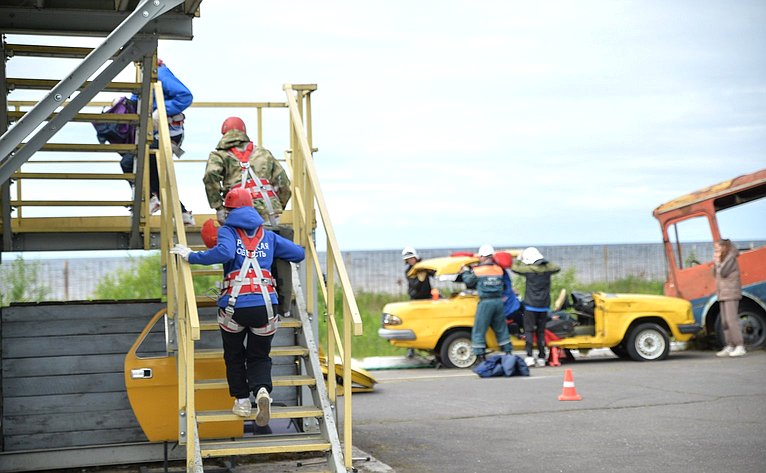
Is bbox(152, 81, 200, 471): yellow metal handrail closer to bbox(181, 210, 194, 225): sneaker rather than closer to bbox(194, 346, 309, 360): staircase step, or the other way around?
bbox(194, 346, 309, 360): staircase step

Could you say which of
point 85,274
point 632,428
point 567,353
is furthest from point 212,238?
point 85,274

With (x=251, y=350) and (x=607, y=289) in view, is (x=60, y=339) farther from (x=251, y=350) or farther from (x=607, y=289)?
(x=607, y=289)

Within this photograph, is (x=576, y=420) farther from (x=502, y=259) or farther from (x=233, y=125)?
(x=502, y=259)

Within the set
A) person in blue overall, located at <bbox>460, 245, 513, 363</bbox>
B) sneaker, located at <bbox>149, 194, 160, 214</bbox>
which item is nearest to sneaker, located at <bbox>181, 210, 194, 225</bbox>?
sneaker, located at <bbox>149, 194, 160, 214</bbox>

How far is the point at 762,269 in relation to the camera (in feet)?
60.5

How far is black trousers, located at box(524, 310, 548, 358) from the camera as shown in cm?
1680

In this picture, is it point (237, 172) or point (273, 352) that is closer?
point (273, 352)

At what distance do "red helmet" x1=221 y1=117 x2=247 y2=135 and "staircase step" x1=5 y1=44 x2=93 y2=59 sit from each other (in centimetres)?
146

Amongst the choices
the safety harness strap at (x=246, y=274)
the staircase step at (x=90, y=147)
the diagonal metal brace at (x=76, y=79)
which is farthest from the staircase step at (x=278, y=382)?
the staircase step at (x=90, y=147)

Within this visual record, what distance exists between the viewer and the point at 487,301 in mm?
16578

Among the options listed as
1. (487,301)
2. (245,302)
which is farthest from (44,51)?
(487,301)

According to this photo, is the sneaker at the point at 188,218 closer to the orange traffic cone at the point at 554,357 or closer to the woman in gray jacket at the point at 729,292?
the orange traffic cone at the point at 554,357

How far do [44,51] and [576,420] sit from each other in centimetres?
679

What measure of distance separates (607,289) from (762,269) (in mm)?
10500
